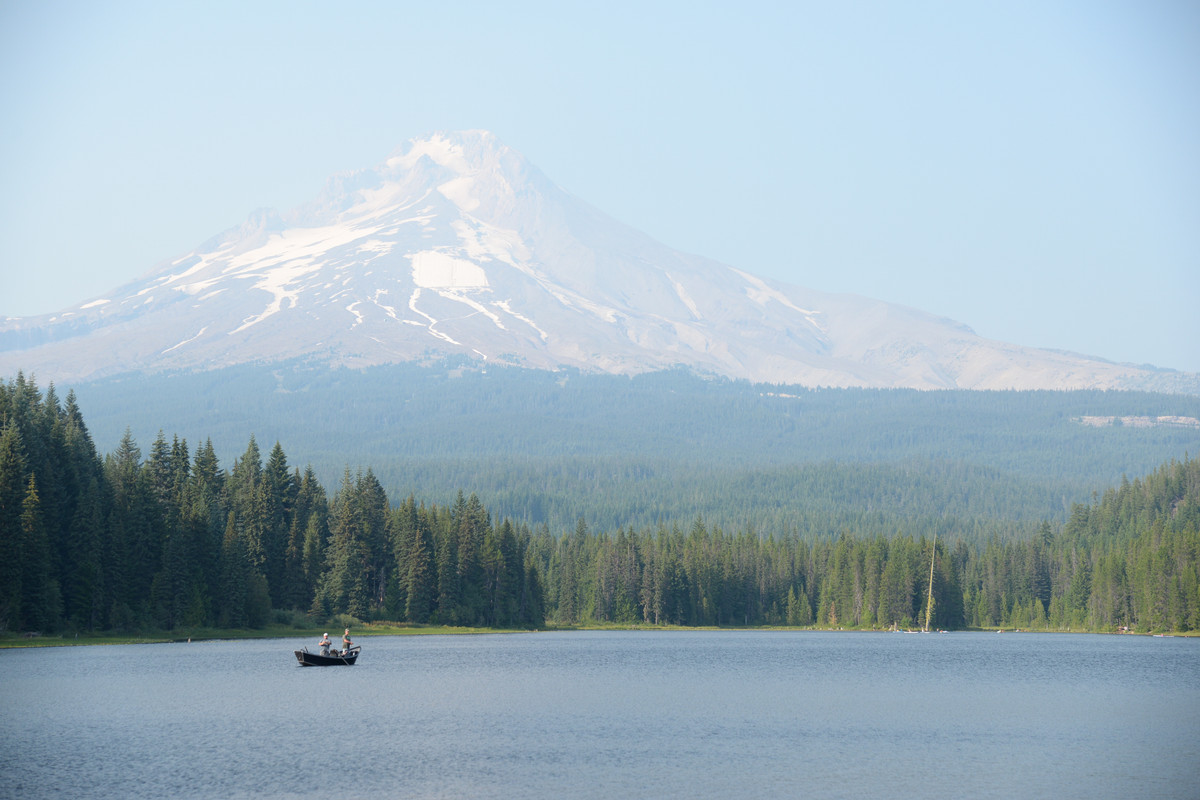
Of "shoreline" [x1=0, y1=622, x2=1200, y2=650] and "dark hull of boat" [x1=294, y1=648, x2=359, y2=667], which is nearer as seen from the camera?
"dark hull of boat" [x1=294, y1=648, x2=359, y2=667]

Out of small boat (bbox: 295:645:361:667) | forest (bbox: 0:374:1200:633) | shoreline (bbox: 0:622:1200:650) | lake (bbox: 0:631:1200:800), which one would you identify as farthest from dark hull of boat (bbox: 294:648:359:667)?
forest (bbox: 0:374:1200:633)

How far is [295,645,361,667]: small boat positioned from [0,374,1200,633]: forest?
2014cm

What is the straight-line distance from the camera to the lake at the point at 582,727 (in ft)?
157

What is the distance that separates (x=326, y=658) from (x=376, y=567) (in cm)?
4592

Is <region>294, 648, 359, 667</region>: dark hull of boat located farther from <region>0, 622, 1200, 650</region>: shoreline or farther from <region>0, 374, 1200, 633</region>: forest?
<region>0, 374, 1200, 633</region>: forest

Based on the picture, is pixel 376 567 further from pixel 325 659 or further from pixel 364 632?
pixel 325 659

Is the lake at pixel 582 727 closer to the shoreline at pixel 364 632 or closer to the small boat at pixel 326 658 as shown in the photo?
the small boat at pixel 326 658

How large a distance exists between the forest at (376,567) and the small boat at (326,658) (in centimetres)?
2014

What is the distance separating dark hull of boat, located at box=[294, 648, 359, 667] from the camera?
304 ft

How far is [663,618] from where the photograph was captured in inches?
7116

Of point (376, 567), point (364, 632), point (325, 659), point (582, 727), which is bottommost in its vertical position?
point (582, 727)

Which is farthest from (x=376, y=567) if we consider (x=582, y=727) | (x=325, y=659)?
(x=582, y=727)

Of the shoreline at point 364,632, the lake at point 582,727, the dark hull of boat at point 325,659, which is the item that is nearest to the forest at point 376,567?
the shoreline at point 364,632

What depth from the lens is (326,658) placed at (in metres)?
94.1
